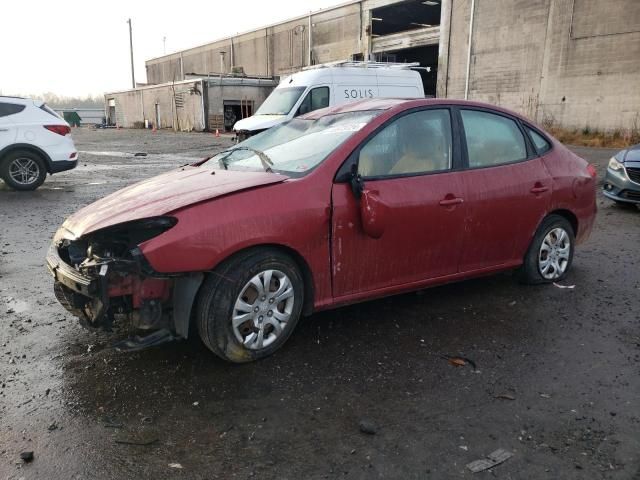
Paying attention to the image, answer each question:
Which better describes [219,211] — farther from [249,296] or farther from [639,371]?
[639,371]

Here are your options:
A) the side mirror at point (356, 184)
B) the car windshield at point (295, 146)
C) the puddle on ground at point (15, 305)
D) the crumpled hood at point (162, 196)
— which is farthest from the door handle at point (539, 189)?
the puddle on ground at point (15, 305)

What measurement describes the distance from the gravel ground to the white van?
37.4 feet

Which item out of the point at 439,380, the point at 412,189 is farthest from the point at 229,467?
the point at 412,189

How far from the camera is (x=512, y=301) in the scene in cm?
450

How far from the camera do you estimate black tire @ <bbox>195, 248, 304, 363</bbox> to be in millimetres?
3113

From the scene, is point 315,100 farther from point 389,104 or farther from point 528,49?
point 528,49

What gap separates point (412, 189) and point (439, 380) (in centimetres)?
137

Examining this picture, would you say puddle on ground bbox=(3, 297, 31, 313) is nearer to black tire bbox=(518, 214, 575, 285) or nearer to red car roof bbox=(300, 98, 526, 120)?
red car roof bbox=(300, 98, 526, 120)

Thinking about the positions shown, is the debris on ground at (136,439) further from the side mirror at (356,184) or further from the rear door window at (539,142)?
the rear door window at (539,142)

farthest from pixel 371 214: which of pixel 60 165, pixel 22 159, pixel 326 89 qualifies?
pixel 326 89

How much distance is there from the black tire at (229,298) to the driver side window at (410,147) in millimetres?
951

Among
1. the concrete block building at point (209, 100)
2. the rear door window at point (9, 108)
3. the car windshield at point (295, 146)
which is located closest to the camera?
the car windshield at point (295, 146)

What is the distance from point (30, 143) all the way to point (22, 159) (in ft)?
1.32

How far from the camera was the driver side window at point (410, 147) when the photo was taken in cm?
376
